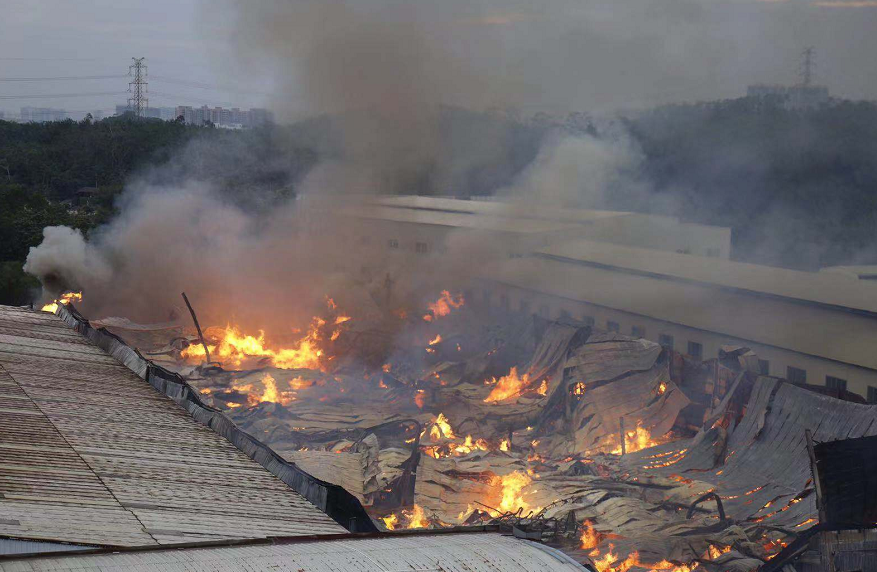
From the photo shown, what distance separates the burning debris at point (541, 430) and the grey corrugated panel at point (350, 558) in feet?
3.24

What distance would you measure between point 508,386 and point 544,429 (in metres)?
3.18

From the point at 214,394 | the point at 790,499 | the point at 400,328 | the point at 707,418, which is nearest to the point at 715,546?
the point at 790,499

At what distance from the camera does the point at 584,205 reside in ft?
117

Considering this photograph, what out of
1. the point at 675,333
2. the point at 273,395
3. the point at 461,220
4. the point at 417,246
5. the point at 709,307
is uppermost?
the point at 461,220

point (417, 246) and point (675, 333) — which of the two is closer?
point (675, 333)

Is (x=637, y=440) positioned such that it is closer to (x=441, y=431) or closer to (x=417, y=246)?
(x=441, y=431)

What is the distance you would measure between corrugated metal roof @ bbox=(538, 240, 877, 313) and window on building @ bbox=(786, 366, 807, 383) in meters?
1.39

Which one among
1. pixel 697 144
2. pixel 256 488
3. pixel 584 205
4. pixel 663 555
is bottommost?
pixel 663 555

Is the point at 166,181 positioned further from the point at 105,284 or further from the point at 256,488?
the point at 256,488

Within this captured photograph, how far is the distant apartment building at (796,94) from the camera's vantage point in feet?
95.3

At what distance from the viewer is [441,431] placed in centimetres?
1800

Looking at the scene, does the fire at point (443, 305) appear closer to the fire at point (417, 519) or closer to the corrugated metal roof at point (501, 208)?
the corrugated metal roof at point (501, 208)

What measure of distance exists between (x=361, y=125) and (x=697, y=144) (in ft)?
49.7

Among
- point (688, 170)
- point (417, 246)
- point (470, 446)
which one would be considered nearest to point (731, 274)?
point (470, 446)
